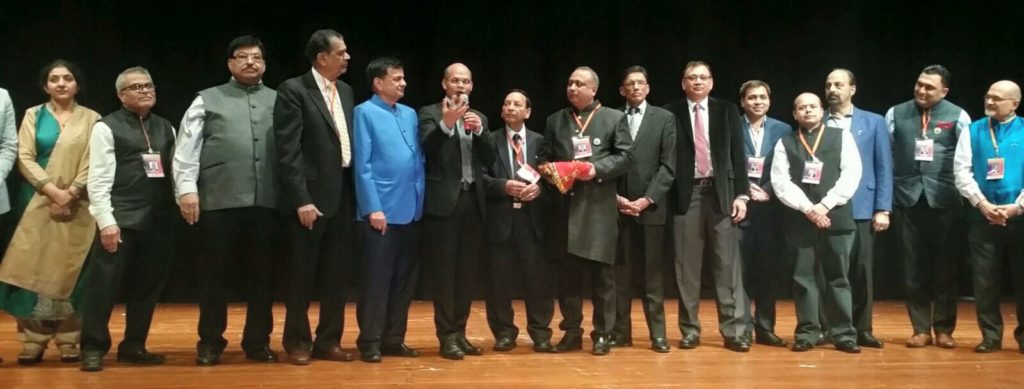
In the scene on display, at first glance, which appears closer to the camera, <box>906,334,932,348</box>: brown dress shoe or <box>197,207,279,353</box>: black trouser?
<box>197,207,279,353</box>: black trouser

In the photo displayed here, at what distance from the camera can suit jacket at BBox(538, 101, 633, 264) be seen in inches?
184

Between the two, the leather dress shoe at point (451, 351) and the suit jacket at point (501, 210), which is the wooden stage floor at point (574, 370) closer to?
the leather dress shoe at point (451, 351)

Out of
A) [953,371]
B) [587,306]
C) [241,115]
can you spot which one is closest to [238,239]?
[241,115]

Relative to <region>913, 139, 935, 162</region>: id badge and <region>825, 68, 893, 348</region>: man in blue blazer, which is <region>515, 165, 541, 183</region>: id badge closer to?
<region>825, 68, 893, 348</region>: man in blue blazer

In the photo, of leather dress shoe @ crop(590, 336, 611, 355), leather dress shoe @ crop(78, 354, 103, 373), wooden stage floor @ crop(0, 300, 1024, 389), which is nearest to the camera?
wooden stage floor @ crop(0, 300, 1024, 389)

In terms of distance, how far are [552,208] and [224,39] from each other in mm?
3293

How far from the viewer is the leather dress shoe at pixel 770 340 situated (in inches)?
200

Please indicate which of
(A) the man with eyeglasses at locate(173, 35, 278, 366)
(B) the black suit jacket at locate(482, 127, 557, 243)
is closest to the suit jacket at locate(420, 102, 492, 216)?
(B) the black suit jacket at locate(482, 127, 557, 243)

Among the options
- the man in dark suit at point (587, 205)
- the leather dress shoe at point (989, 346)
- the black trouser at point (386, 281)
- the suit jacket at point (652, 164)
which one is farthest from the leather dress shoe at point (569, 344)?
the leather dress shoe at point (989, 346)

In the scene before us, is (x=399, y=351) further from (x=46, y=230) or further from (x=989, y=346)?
(x=989, y=346)

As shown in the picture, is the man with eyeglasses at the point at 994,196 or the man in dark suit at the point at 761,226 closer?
the man with eyeglasses at the point at 994,196

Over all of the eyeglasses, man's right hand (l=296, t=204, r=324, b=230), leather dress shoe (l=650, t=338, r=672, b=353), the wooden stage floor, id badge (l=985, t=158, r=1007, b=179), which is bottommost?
the wooden stage floor

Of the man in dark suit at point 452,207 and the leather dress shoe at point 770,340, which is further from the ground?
the man in dark suit at point 452,207

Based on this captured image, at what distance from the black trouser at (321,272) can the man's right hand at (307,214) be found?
4 centimetres
